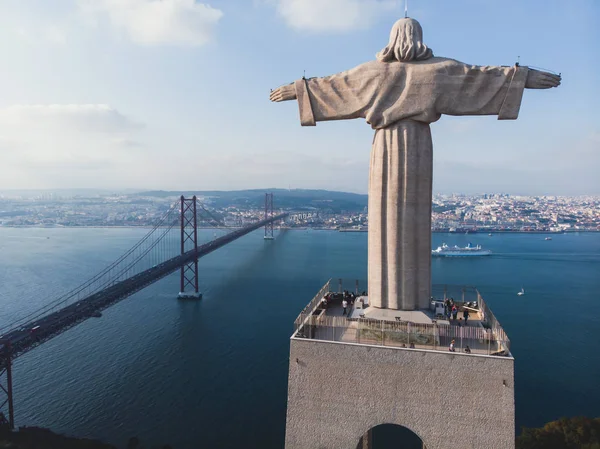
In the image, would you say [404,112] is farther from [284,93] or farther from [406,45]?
[284,93]

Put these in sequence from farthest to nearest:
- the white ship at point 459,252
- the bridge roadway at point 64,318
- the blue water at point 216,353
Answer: the white ship at point 459,252 < the bridge roadway at point 64,318 < the blue water at point 216,353

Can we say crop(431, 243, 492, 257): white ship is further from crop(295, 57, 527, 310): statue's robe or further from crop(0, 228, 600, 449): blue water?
crop(295, 57, 527, 310): statue's robe

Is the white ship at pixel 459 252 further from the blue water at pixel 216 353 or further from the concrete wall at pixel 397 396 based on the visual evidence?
the concrete wall at pixel 397 396

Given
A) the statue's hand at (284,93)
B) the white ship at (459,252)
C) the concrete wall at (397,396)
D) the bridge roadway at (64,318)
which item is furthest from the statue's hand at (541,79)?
the white ship at (459,252)

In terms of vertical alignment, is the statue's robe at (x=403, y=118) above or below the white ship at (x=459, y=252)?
above

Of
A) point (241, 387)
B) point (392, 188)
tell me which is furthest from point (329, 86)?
point (241, 387)

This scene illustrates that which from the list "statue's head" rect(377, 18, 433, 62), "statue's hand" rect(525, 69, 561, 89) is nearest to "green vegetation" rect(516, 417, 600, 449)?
"statue's hand" rect(525, 69, 561, 89)

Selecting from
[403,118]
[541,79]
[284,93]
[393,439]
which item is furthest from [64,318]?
[541,79]

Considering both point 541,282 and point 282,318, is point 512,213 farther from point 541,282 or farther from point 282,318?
point 282,318
